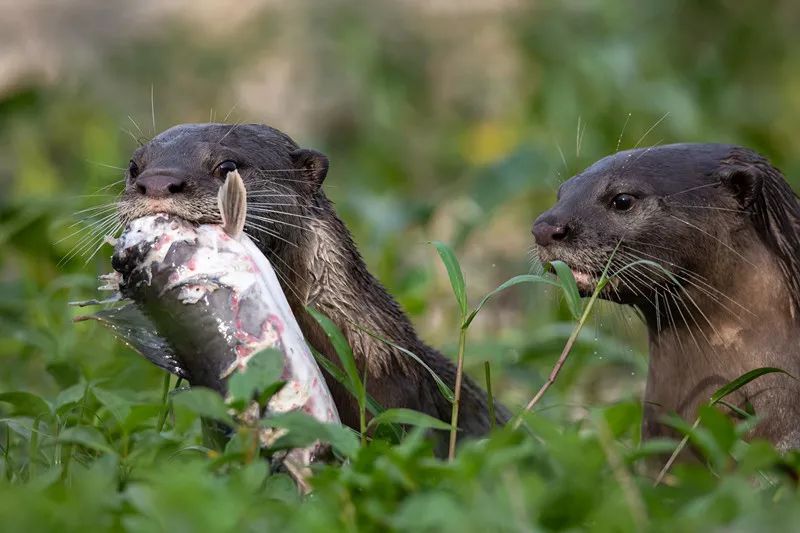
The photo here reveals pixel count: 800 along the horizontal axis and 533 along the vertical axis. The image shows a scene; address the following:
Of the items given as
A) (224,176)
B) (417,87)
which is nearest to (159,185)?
(224,176)

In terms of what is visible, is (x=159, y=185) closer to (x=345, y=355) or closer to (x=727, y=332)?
(x=345, y=355)

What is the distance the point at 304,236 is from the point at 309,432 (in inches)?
47.0

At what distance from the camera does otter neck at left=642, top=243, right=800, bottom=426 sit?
3350 mm

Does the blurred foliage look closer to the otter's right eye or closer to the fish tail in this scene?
the otter's right eye

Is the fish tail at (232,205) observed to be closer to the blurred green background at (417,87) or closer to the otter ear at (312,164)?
the otter ear at (312,164)

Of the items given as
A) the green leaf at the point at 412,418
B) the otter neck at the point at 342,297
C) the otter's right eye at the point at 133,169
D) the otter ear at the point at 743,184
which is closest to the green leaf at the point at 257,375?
the green leaf at the point at 412,418

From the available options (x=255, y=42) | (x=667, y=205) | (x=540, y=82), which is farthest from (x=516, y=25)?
(x=667, y=205)

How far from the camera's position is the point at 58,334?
448 cm

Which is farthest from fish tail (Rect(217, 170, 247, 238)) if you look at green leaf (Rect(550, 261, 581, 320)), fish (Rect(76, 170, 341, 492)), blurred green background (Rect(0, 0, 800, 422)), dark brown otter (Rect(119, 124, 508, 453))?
blurred green background (Rect(0, 0, 800, 422))

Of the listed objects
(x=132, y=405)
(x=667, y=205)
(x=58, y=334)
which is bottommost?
(x=58, y=334)

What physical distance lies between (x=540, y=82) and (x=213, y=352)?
5.08 metres

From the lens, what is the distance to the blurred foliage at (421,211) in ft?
7.01

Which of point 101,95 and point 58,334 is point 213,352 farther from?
point 101,95

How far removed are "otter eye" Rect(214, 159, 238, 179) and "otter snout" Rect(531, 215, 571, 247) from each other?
0.72 metres
